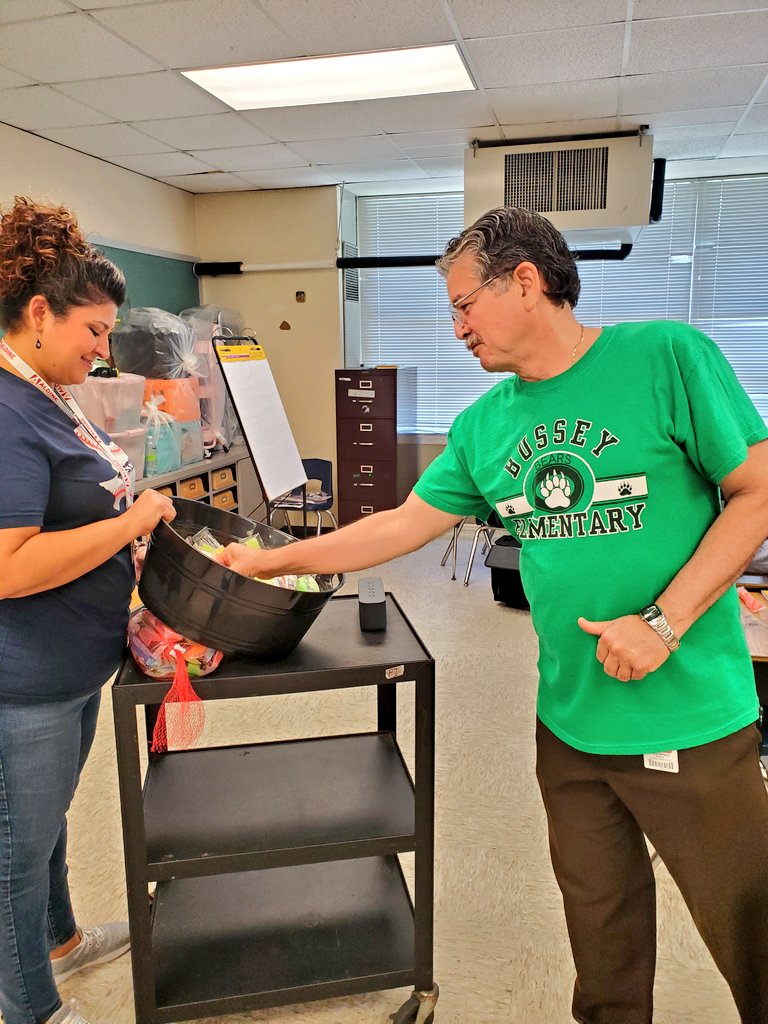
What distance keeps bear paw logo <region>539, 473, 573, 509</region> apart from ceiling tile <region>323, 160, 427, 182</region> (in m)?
4.31

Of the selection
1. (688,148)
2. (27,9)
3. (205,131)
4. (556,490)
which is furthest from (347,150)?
(556,490)

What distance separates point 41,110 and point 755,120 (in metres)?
3.76

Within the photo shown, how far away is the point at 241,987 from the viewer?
1538 millimetres

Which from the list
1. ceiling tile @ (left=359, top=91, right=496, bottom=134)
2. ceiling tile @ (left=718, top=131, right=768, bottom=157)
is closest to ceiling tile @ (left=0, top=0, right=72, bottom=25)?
ceiling tile @ (left=359, top=91, right=496, bottom=134)

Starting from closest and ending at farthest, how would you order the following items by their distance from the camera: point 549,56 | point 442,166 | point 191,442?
point 549,56 < point 191,442 < point 442,166

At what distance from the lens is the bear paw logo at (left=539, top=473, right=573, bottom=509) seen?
126cm

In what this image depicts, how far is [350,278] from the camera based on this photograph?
237 inches

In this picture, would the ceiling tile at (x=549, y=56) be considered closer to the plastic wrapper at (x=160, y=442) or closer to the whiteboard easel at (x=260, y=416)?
the whiteboard easel at (x=260, y=416)

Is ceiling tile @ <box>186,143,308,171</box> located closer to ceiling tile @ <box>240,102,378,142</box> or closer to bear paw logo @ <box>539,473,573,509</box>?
ceiling tile @ <box>240,102,378,142</box>

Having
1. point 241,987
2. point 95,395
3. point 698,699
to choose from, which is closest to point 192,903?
point 241,987

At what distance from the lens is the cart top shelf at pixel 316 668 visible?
1.36 metres

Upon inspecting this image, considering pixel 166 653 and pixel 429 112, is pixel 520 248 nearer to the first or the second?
pixel 166 653

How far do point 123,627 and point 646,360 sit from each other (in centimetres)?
108

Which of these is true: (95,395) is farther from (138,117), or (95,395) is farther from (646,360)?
(646,360)
